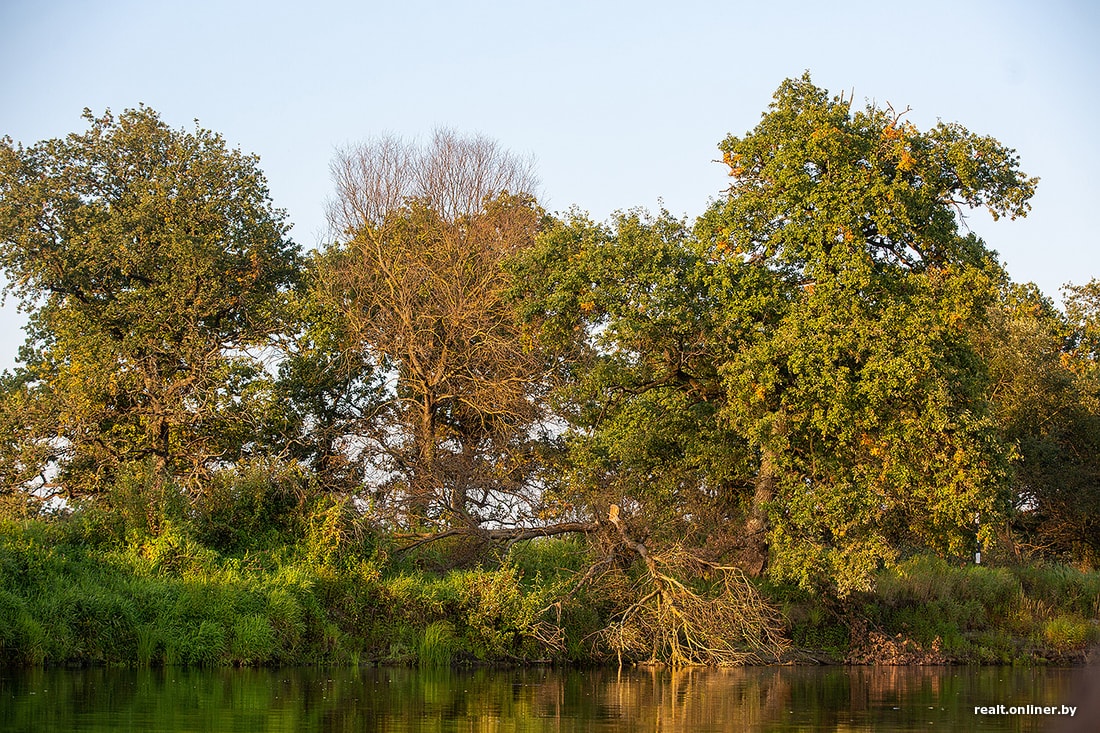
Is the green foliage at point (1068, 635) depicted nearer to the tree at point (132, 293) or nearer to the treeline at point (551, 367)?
the treeline at point (551, 367)

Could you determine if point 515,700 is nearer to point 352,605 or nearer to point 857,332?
point 352,605

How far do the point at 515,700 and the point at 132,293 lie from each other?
19.7 metres

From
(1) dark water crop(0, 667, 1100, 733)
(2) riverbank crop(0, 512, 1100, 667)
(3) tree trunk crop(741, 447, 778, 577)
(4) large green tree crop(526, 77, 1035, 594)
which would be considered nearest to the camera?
(1) dark water crop(0, 667, 1100, 733)

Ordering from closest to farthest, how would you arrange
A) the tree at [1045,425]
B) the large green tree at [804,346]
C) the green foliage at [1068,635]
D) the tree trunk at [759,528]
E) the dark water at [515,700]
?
1. the dark water at [515,700]
2. the large green tree at [804,346]
3. the tree trunk at [759,528]
4. the green foliage at [1068,635]
5. the tree at [1045,425]

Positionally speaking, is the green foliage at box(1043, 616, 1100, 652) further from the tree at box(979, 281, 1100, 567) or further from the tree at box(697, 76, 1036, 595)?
the tree at box(979, 281, 1100, 567)

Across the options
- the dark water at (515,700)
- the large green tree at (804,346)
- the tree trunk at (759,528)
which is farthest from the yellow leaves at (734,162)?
the dark water at (515,700)

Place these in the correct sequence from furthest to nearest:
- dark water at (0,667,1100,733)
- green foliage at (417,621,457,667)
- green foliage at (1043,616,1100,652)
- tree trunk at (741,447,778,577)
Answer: green foliage at (1043,616,1100,652)
tree trunk at (741,447,778,577)
green foliage at (417,621,457,667)
dark water at (0,667,1100,733)

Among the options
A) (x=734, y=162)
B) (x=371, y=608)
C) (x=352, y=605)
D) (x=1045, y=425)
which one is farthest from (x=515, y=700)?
(x=1045, y=425)

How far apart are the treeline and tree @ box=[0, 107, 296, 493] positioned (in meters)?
0.09

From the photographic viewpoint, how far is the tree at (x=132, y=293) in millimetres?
30453

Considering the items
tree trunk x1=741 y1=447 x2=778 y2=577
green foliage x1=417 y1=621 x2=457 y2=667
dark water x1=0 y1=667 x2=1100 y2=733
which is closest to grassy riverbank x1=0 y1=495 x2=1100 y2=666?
green foliage x1=417 y1=621 x2=457 y2=667

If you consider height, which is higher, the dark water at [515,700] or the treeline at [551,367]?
the treeline at [551,367]

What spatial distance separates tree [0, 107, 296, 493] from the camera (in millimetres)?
30453

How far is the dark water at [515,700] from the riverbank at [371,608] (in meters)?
1.10
